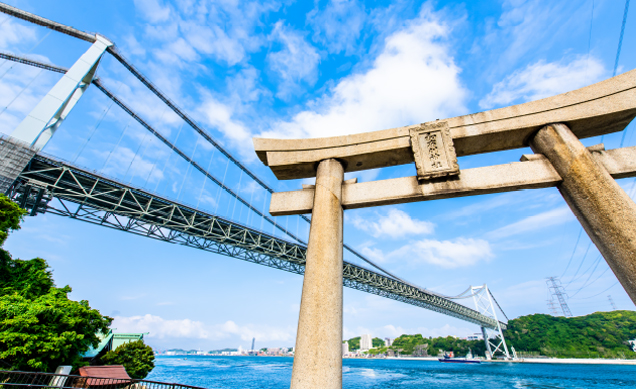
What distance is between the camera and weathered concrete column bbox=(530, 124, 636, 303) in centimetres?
274

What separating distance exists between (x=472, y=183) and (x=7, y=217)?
49.5ft

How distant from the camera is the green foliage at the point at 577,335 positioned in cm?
5262

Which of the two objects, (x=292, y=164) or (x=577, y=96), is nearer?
(x=577, y=96)

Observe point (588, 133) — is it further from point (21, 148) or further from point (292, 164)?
point (21, 148)

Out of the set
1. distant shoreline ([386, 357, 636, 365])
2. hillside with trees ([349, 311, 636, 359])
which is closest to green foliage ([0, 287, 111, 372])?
distant shoreline ([386, 357, 636, 365])

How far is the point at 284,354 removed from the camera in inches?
6580

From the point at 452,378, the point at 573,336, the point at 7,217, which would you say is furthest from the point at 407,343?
the point at 7,217

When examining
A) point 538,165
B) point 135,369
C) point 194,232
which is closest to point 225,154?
point 194,232

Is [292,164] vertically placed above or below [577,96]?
below

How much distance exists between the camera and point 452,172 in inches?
145

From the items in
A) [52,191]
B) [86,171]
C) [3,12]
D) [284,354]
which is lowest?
[284,354]

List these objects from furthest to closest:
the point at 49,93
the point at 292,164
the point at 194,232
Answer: the point at 194,232 < the point at 49,93 < the point at 292,164

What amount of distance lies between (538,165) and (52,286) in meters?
17.2

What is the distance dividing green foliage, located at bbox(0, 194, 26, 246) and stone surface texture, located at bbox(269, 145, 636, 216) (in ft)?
39.8
